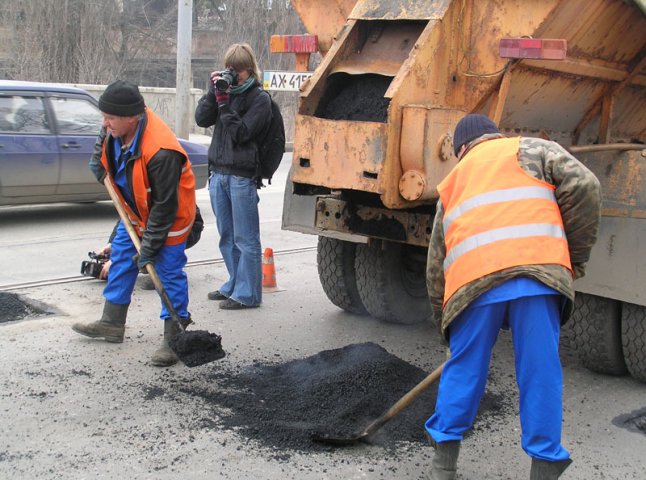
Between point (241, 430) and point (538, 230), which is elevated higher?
point (538, 230)

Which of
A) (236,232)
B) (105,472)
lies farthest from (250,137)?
(105,472)

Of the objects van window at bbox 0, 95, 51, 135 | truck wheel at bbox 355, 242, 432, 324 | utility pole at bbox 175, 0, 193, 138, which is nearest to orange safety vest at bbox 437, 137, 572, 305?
truck wheel at bbox 355, 242, 432, 324

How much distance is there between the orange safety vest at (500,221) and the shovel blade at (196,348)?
1.61m

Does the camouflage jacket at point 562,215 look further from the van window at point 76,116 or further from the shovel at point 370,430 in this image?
the van window at point 76,116

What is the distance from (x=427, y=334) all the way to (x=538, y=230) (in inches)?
A: 107

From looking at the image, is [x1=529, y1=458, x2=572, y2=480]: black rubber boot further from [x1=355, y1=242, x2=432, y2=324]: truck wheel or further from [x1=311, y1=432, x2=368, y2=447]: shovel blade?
[x1=355, y1=242, x2=432, y2=324]: truck wheel

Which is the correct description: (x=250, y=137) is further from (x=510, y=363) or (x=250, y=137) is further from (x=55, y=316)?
(x=510, y=363)

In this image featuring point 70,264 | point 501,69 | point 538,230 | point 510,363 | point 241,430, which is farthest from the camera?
point 70,264

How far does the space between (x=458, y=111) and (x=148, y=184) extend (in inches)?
70.8

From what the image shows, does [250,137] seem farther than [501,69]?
Yes

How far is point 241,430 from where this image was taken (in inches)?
154

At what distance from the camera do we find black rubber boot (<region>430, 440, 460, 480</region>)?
11.1 feet

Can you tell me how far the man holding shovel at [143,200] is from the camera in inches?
183

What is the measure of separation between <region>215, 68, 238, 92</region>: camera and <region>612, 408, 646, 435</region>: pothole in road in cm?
324
